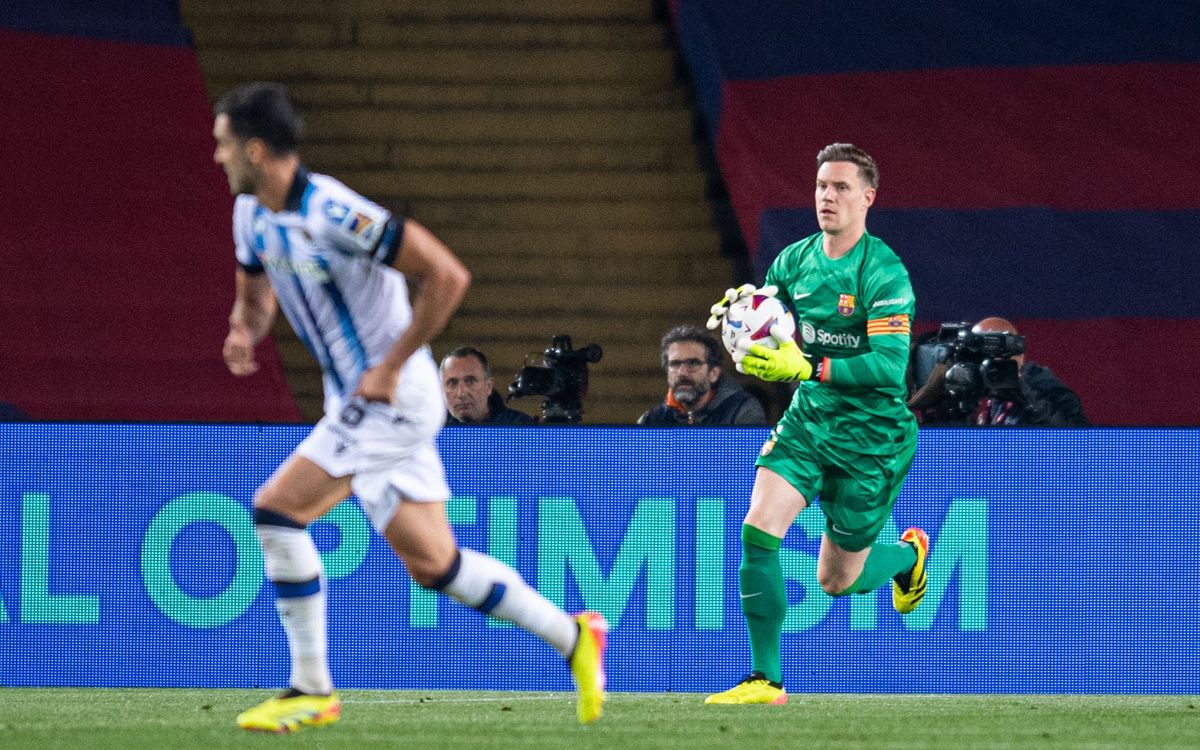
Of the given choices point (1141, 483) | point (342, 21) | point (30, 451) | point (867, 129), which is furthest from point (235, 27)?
point (1141, 483)

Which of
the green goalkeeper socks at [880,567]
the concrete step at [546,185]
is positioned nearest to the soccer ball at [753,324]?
the green goalkeeper socks at [880,567]

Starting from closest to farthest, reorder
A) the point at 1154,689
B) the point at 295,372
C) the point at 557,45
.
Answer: the point at 1154,689 → the point at 295,372 → the point at 557,45

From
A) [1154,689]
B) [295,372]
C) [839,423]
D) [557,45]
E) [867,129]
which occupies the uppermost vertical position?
[557,45]

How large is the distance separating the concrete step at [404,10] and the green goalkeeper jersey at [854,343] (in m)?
7.96

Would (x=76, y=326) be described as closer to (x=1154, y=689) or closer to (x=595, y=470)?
(x=595, y=470)

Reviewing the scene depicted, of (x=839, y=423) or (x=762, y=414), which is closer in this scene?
(x=839, y=423)

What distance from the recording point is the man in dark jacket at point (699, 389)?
30.2 ft

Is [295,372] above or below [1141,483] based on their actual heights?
above

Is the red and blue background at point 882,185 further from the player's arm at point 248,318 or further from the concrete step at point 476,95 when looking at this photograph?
the player's arm at point 248,318

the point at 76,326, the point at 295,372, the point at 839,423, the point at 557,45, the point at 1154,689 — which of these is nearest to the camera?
the point at 839,423

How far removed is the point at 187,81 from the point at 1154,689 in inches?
306

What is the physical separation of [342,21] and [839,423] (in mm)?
8624

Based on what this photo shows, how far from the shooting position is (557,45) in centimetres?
1500

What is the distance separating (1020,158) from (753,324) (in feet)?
20.9
